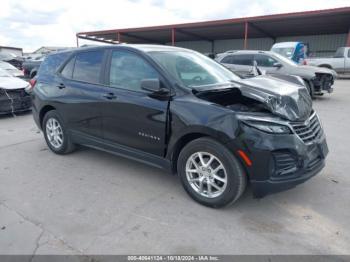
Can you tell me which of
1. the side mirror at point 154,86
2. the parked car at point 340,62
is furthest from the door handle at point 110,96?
the parked car at point 340,62

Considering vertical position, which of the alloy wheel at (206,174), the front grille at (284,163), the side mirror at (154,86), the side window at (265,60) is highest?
the side window at (265,60)

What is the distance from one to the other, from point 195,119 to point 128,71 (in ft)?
4.26

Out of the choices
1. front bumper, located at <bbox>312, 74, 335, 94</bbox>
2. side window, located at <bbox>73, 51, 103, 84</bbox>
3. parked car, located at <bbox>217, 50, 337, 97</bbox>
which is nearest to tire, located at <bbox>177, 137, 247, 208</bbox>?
side window, located at <bbox>73, 51, 103, 84</bbox>


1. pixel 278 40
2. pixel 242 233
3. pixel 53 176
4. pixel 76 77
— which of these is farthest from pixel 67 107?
pixel 278 40

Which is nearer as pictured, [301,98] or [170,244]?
[170,244]

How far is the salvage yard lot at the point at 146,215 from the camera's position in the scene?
2672 millimetres

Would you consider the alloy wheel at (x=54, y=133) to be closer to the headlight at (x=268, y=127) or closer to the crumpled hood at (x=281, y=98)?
the crumpled hood at (x=281, y=98)

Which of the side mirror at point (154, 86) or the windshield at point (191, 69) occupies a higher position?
the windshield at point (191, 69)

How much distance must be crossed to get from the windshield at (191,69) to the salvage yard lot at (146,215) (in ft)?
4.54

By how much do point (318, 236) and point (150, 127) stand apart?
210 centimetres

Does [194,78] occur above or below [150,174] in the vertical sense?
above

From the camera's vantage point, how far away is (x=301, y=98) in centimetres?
341

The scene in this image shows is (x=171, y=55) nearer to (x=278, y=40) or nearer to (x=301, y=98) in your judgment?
(x=301, y=98)

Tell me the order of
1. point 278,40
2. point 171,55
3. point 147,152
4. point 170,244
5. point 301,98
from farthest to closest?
point 278,40
point 171,55
point 147,152
point 301,98
point 170,244
